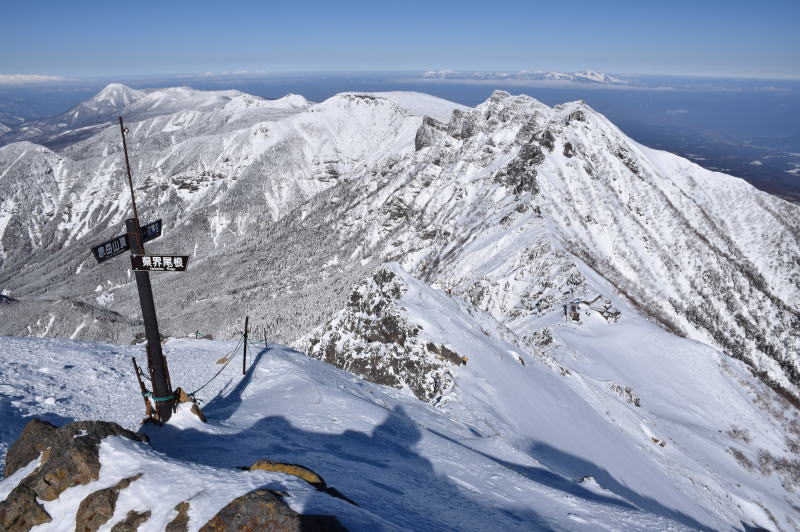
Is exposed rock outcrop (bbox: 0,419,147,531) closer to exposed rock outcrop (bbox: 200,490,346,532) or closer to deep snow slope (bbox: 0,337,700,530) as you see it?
deep snow slope (bbox: 0,337,700,530)

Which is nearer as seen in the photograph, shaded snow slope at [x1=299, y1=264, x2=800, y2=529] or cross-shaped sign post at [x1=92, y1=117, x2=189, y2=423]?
cross-shaped sign post at [x1=92, y1=117, x2=189, y2=423]

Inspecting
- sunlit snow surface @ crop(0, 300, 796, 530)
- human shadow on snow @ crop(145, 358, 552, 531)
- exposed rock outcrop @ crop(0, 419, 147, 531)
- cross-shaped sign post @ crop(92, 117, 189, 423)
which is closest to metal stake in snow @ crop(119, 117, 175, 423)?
cross-shaped sign post @ crop(92, 117, 189, 423)

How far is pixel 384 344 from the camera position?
38438 mm

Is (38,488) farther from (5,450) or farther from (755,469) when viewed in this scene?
(755,469)

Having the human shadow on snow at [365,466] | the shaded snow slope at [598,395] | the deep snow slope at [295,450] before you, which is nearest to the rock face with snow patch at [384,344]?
the shaded snow slope at [598,395]

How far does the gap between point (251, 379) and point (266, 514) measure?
44.7 ft

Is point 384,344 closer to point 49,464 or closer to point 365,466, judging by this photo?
point 365,466

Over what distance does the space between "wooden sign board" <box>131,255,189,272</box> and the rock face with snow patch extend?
2340 centimetres

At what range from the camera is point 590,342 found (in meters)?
57.5

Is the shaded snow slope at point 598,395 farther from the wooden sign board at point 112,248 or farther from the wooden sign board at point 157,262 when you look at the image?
the wooden sign board at point 112,248

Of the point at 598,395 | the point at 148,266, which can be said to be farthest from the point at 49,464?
the point at 598,395

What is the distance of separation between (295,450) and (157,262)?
22.7 ft

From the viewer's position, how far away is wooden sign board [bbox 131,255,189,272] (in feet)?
40.7

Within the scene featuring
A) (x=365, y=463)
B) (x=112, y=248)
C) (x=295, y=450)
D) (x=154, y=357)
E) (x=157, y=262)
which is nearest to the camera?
(x=112, y=248)
